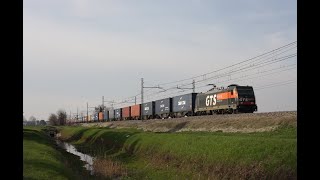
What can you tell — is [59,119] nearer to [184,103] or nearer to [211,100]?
[184,103]

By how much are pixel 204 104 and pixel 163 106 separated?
15.6 metres

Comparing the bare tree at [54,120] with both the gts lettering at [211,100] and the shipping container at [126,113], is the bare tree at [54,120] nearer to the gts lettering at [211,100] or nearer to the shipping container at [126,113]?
the shipping container at [126,113]

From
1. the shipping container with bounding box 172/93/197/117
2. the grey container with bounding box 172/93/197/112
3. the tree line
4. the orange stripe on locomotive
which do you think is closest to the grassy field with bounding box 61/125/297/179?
the orange stripe on locomotive

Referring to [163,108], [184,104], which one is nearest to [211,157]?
[184,104]

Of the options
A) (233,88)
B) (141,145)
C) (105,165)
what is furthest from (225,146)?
(233,88)

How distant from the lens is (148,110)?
68.6 m

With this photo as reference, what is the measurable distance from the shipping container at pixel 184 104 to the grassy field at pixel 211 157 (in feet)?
60.3

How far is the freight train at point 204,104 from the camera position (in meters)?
41.1

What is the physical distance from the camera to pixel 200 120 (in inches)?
1614

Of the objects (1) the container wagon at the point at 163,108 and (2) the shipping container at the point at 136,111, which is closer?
(1) the container wagon at the point at 163,108

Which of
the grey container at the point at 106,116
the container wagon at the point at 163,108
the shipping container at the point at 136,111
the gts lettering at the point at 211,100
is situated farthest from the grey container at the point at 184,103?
the grey container at the point at 106,116

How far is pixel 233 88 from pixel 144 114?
31.0 metres

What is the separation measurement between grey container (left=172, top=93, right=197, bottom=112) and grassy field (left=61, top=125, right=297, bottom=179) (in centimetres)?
1828

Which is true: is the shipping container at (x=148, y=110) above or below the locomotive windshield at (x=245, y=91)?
below
